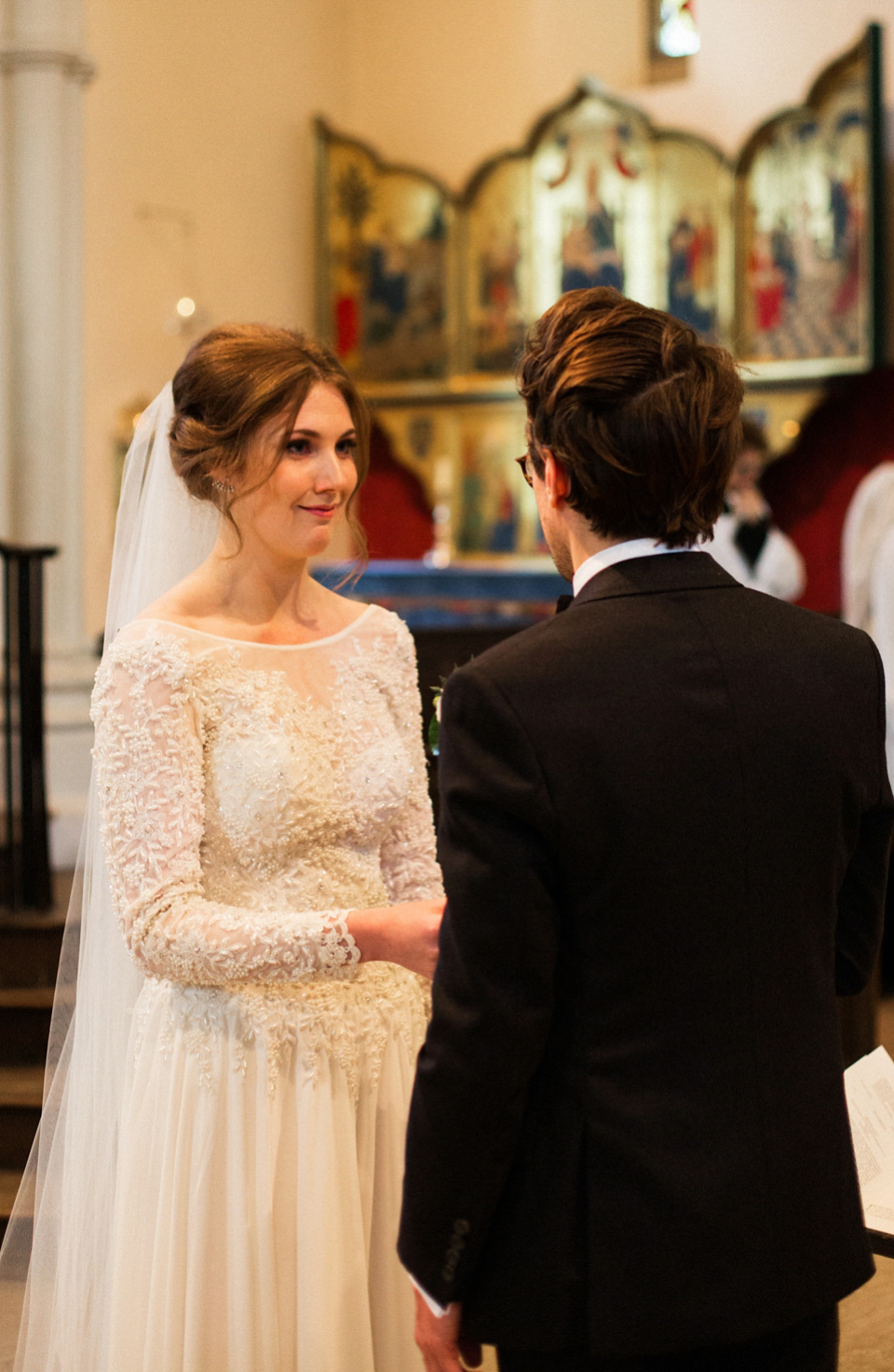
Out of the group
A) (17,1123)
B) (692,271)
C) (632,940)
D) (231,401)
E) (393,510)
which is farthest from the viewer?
(393,510)

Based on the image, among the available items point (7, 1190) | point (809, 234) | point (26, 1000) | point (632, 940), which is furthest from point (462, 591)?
point (632, 940)

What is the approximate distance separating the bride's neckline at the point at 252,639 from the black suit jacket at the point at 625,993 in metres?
0.85

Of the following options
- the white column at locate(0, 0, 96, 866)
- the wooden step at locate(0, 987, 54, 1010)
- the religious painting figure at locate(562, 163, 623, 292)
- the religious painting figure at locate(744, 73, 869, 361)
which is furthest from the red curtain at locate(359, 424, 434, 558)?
the wooden step at locate(0, 987, 54, 1010)

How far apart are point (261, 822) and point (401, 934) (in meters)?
0.32

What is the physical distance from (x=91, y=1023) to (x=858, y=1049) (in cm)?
243

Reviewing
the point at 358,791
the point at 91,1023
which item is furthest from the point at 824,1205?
the point at 91,1023

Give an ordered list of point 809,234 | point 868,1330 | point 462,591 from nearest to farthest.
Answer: point 868,1330 < point 809,234 < point 462,591

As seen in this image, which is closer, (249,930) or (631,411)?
(631,411)

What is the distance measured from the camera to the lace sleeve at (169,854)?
1.94 meters

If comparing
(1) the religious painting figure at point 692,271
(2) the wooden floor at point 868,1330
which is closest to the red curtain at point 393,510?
(1) the religious painting figure at point 692,271

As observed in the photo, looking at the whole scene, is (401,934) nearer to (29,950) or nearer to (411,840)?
(411,840)

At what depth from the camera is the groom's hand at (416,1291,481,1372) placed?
1443 millimetres

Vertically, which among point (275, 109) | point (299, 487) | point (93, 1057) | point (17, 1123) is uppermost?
point (275, 109)

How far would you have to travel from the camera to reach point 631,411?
4.59 ft
